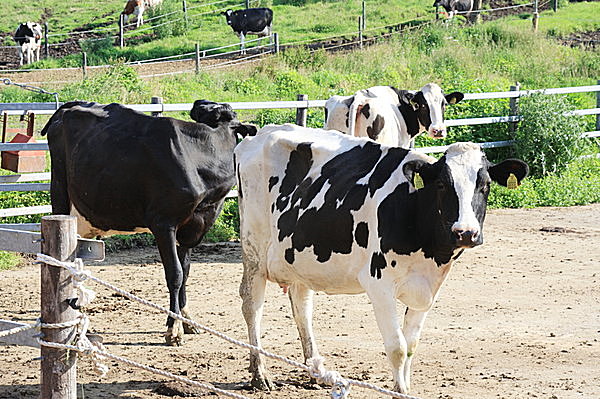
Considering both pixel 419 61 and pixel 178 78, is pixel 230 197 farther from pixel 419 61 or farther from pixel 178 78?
pixel 419 61

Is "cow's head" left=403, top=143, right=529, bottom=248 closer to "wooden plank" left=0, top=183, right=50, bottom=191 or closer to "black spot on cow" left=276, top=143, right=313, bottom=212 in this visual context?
"black spot on cow" left=276, top=143, right=313, bottom=212

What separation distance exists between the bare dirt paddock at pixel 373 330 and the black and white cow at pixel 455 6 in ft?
88.7

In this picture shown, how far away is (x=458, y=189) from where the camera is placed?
5578mm

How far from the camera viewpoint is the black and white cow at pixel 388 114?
12.0m

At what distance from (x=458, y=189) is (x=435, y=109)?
7181 mm

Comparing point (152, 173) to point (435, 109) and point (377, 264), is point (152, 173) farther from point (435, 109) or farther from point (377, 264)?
point (435, 109)

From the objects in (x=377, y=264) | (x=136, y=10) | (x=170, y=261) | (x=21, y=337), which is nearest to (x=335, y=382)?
(x=21, y=337)

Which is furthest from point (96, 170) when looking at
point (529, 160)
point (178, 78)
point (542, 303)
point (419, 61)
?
point (419, 61)

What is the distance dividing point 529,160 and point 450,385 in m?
10.0

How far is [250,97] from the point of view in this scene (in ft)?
69.4

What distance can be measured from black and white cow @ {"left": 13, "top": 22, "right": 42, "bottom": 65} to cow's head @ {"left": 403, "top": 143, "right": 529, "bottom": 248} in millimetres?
25729

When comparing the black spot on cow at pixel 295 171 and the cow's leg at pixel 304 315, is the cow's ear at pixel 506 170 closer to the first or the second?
the black spot on cow at pixel 295 171

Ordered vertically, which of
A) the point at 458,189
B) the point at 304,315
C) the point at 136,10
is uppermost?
the point at 136,10

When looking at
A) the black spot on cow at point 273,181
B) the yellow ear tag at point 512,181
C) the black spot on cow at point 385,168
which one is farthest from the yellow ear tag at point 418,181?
the black spot on cow at point 273,181
